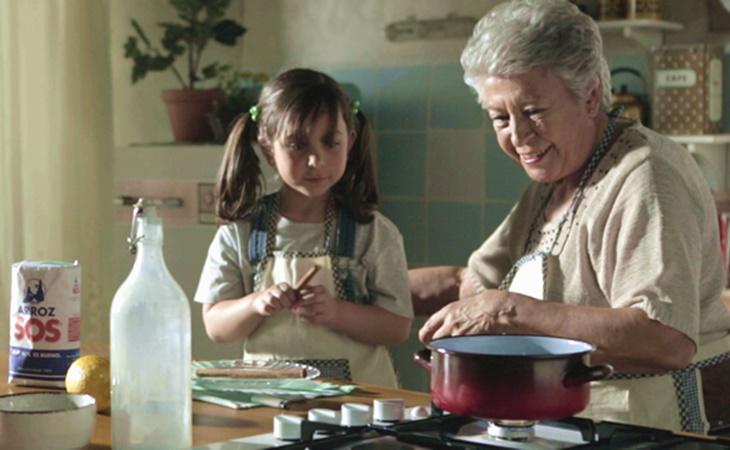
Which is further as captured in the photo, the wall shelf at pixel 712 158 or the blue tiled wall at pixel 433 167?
the blue tiled wall at pixel 433 167

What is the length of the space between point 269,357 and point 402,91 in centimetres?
149

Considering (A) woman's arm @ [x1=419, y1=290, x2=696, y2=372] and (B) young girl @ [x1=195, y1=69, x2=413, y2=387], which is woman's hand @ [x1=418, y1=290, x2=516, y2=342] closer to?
(A) woman's arm @ [x1=419, y1=290, x2=696, y2=372]

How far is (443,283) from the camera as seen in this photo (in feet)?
7.77

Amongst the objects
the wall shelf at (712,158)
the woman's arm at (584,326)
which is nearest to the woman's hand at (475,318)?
the woman's arm at (584,326)

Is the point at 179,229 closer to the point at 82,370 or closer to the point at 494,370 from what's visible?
the point at 82,370

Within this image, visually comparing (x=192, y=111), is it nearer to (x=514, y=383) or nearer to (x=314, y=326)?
(x=314, y=326)

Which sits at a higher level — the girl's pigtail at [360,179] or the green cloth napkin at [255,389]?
the girl's pigtail at [360,179]

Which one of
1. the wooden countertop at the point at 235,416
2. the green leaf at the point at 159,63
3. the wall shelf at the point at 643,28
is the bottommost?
the wooden countertop at the point at 235,416

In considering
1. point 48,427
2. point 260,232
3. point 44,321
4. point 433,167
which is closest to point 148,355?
point 48,427

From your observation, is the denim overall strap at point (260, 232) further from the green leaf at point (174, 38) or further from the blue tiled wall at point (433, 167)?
the green leaf at point (174, 38)

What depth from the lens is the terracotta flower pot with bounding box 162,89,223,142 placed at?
3672 millimetres

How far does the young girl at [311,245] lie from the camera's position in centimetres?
221

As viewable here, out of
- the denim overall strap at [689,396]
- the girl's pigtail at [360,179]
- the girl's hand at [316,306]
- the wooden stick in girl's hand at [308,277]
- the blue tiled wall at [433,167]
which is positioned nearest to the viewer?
the denim overall strap at [689,396]

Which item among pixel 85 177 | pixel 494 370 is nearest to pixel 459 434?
pixel 494 370
